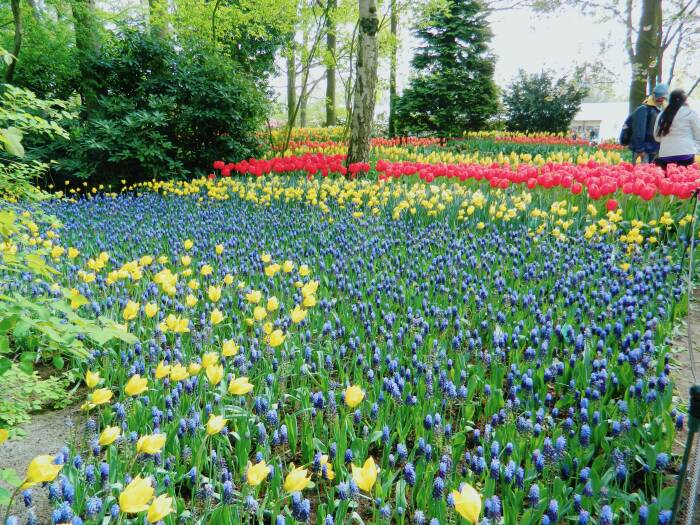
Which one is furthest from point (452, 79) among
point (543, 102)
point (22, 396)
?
point (22, 396)

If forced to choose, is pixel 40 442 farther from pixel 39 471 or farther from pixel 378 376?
pixel 378 376

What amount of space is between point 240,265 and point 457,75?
1868 cm

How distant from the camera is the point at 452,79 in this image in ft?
67.4

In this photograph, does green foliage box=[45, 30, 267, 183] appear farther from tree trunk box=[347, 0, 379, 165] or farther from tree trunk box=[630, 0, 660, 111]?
tree trunk box=[630, 0, 660, 111]

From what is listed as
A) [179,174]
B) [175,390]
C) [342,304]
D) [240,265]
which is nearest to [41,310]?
[175,390]

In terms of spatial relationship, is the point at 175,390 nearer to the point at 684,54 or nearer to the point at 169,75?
the point at 169,75

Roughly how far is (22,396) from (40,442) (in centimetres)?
29

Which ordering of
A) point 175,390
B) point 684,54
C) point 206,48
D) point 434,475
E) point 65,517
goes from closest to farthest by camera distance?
1. point 65,517
2. point 434,475
3. point 175,390
4. point 206,48
5. point 684,54

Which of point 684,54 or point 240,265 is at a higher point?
point 684,54

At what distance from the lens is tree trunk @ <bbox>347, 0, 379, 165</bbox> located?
8.91m

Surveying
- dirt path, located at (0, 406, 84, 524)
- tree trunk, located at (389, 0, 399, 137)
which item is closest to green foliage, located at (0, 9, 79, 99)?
dirt path, located at (0, 406, 84, 524)

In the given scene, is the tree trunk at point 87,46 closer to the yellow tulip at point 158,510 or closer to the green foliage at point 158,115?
the green foliage at point 158,115

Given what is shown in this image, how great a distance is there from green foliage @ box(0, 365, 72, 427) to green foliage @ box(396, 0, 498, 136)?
19.4 meters

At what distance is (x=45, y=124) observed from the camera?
10.8ft
